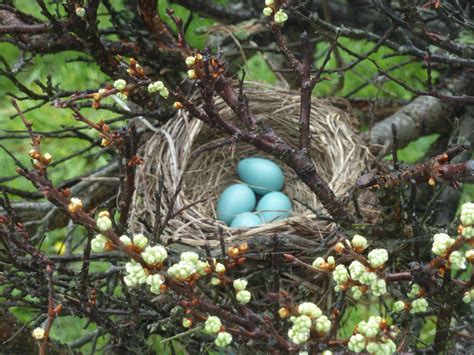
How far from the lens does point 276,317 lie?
5.27 ft

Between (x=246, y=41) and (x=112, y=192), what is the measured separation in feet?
3.05

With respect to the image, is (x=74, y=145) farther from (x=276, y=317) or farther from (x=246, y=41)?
(x=276, y=317)

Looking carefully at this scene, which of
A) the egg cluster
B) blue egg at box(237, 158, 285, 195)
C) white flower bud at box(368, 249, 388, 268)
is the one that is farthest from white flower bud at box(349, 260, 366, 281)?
blue egg at box(237, 158, 285, 195)

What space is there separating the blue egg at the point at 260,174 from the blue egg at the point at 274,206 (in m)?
0.09

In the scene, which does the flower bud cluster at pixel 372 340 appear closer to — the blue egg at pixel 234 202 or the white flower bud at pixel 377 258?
the white flower bud at pixel 377 258

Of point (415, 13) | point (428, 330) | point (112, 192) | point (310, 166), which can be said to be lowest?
point (428, 330)

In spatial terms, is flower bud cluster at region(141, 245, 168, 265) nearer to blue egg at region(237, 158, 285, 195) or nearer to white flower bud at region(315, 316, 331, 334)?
white flower bud at region(315, 316, 331, 334)

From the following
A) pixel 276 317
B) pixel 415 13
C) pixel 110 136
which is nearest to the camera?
pixel 276 317

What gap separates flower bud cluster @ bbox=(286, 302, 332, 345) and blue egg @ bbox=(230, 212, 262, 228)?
5.22 ft

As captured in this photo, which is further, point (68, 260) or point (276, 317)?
point (68, 260)

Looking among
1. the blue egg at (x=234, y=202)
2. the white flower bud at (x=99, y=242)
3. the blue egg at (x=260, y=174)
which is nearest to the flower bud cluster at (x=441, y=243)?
the white flower bud at (x=99, y=242)

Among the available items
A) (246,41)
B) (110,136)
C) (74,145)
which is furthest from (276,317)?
(74,145)

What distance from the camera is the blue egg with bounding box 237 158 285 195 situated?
10.4 feet

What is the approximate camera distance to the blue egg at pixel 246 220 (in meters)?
2.82
